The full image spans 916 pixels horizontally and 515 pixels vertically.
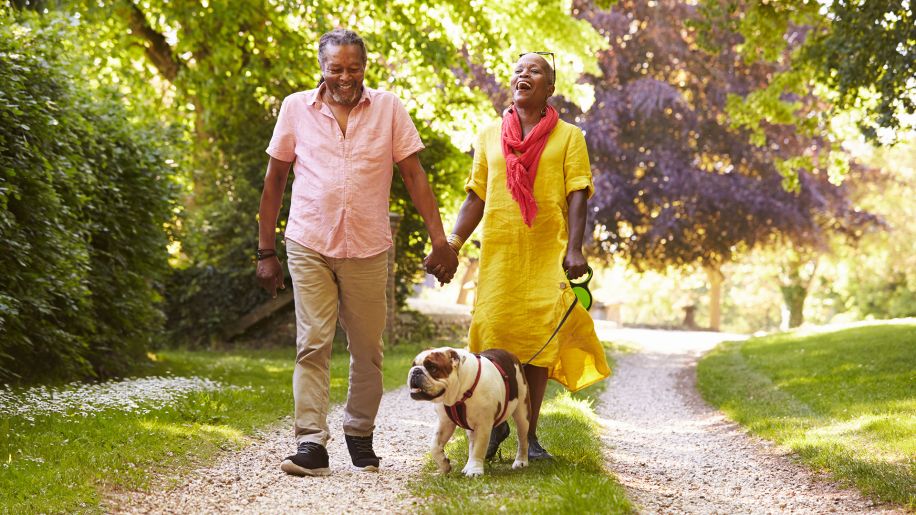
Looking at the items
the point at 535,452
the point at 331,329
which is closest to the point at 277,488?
the point at 331,329

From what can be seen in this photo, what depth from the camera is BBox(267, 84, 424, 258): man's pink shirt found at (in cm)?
550

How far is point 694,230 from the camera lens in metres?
27.5

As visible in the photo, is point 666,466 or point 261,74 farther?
point 261,74

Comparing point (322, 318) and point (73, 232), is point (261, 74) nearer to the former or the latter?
point (73, 232)

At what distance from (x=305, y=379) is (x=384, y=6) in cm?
1043

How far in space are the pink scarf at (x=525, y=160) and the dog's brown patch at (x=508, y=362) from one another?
0.80 metres

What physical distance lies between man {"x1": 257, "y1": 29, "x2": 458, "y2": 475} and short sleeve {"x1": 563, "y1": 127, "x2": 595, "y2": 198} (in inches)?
32.1

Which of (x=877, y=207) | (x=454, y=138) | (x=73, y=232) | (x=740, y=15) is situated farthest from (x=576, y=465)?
(x=877, y=207)

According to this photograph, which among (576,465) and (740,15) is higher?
(740,15)

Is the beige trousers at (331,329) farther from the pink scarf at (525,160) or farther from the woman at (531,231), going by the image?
the pink scarf at (525,160)

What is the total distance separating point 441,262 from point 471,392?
864 millimetres

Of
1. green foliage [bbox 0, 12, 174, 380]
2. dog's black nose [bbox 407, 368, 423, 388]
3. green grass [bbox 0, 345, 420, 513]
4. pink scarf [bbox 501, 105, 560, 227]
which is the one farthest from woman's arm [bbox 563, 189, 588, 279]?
green foliage [bbox 0, 12, 174, 380]

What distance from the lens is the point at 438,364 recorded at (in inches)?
195

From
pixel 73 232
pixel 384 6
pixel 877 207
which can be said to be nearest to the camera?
pixel 73 232
